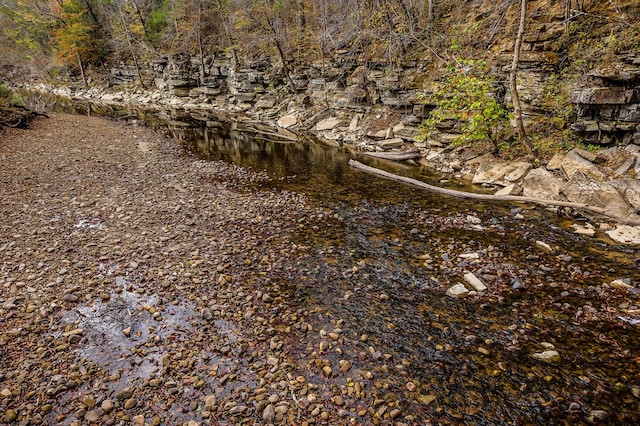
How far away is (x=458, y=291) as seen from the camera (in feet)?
24.3

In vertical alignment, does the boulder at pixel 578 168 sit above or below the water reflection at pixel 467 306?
above

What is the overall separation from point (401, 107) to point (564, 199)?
12.9 metres

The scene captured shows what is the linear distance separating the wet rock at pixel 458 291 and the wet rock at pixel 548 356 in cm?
179

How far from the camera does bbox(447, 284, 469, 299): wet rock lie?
7.33m

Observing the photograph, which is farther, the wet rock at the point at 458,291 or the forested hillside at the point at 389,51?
the forested hillside at the point at 389,51

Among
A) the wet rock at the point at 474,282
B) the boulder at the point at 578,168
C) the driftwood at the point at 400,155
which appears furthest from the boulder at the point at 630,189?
the driftwood at the point at 400,155

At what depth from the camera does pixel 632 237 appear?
907cm

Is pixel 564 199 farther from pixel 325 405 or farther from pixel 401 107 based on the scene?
pixel 401 107

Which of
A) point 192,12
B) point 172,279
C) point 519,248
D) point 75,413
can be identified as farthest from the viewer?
point 192,12

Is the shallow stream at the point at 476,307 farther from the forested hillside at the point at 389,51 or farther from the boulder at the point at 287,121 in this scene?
the boulder at the point at 287,121

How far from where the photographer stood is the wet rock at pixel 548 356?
18.6 feet

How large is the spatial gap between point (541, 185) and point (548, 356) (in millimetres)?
7961

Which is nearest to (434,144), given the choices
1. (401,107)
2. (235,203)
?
(401,107)

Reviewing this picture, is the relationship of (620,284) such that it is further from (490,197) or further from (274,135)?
(274,135)
